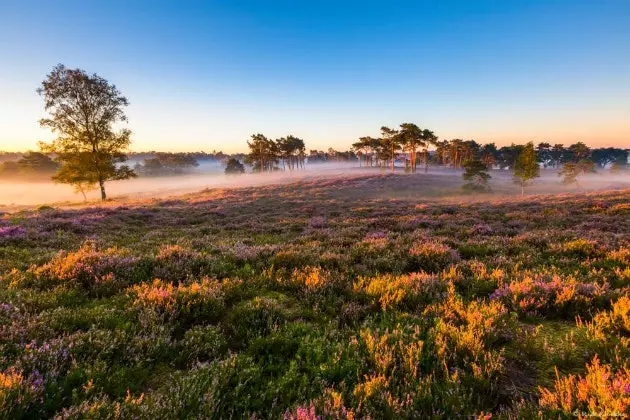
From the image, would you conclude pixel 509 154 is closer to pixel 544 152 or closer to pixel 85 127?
pixel 544 152

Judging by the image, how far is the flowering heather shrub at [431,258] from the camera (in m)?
7.20

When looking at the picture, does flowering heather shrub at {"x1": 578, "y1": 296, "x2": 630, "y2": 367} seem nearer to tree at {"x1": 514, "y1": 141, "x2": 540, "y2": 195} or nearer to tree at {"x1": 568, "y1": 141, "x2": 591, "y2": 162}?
tree at {"x1": 514, "y1": 141, "x2": 540, "y2": 195}

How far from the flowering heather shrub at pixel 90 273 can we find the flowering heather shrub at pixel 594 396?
22.2 feet

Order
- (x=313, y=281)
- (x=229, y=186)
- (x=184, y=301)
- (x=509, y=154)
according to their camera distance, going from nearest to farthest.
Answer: (x=184, y=301) < (x=313, y=281) < (x=229, y=186) < (x=509, y=154)

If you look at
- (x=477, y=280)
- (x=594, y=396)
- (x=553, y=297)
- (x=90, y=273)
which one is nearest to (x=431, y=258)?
(x=477, y=280)

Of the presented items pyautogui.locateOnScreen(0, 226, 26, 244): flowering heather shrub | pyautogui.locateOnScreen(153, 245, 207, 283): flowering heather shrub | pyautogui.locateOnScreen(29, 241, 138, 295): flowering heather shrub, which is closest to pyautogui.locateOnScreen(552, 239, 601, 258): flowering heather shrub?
pyautogui.locateOnScreen(153, 245, 207, 283): flowering heather shrub

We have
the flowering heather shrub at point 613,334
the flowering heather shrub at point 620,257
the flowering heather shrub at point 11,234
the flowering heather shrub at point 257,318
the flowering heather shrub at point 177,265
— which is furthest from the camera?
the flowering heather shrub at point 11,234

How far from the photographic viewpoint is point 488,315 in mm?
4223

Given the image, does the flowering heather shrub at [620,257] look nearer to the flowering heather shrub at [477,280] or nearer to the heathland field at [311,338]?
→ the heathland field at [311,338]

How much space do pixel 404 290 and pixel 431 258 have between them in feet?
8.89

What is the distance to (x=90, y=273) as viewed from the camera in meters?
5.83

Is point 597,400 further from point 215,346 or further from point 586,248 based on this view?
point 586,248

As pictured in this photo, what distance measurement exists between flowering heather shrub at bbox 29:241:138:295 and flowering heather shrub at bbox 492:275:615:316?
7.30 metres

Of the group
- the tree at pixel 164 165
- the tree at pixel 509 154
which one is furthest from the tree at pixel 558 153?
the tree at pixel 164 165
